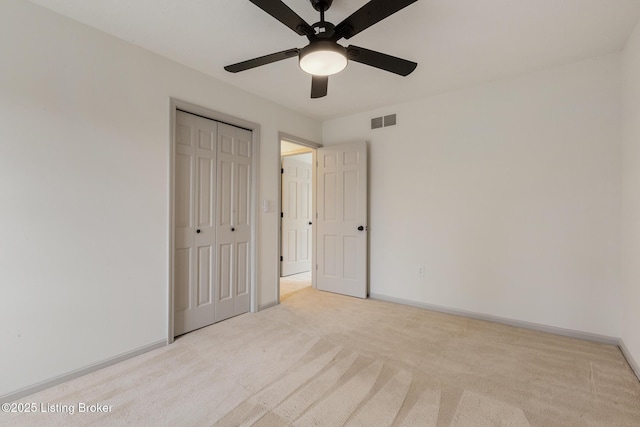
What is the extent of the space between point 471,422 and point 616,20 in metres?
2.83

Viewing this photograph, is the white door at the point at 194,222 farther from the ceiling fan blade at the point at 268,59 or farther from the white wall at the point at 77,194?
the ceiling fan blade at the point at 268,59

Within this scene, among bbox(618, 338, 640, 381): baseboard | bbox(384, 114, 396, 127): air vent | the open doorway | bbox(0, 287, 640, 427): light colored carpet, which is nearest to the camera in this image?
bbox(0, 287, 640, 427): light colored carpet

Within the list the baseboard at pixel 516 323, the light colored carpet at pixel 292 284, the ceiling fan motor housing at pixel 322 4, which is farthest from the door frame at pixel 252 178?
the baseboard at pixel 516 323

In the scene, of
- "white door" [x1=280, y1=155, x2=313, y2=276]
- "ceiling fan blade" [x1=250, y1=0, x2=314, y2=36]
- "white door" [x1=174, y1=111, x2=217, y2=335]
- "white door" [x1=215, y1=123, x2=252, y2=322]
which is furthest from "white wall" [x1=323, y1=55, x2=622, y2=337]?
"ceiling fan blade" [x1=250, y1=0, x2=314, y2=36]

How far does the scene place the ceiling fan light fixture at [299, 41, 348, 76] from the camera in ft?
5.38

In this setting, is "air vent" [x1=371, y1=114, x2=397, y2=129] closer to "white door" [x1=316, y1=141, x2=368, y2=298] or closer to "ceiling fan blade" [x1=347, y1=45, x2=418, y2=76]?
"white door" [x1=316, y1=141, x2=368, y2=298]

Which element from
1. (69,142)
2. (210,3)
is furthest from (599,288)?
(69,142)

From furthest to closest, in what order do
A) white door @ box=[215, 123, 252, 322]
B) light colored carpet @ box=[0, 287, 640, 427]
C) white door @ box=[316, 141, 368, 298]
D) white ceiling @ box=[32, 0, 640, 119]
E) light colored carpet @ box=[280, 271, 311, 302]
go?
light colored carpet @ box=[280, 271, 311, 302]
white door @ box=[316, 141, 368, 298]
white door @ box=[215, 123, 252, 322]
white ceiling @ box=[32, 0, 640, 119]
light colored carpet @ box=[0, 287, 640, 427]

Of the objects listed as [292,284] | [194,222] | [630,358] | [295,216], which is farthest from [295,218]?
[630,358]

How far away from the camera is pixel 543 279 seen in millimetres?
2723

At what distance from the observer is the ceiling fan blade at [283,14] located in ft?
4.61

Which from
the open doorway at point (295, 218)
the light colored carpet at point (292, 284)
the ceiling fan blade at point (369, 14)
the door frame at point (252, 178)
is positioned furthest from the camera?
the open doorway at point (295, 218)

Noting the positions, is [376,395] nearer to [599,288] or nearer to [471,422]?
[471,422]

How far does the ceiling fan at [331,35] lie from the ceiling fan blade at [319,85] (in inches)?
9.1
